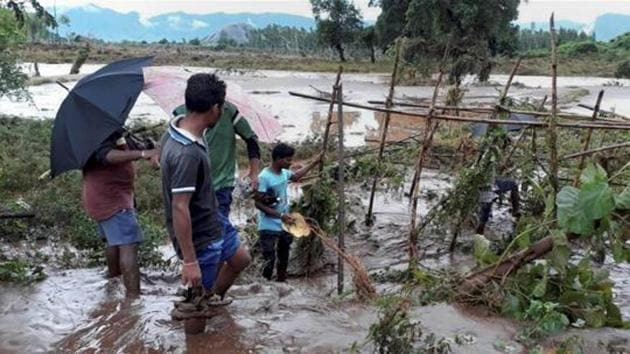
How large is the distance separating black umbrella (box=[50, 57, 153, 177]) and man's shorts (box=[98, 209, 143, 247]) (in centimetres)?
47

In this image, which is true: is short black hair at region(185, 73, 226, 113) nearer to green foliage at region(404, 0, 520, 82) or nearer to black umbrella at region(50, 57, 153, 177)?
black umbrella at region(50, 57, 153, 177)

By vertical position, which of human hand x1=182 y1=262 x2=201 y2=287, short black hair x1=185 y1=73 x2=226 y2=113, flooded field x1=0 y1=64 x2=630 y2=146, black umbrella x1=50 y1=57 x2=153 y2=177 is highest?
short black hair x1=185 y1=73 x2=226 y2=113

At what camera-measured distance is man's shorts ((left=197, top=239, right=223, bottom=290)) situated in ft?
12.9

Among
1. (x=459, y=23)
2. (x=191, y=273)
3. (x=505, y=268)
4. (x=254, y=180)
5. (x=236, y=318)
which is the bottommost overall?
(x=236, y=318)

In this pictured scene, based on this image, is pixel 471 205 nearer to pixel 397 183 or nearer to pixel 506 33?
pixel 397 183

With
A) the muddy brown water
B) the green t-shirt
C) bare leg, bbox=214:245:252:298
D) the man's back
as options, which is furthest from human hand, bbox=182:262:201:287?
the green t-shirt

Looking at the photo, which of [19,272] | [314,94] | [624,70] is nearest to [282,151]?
[19,272]

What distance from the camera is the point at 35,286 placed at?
5539mm

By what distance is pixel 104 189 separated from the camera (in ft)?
15.7

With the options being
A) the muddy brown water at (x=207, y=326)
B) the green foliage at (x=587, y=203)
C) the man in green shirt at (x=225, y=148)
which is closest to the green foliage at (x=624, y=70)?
the muddy brown water at (x=207, y=326)

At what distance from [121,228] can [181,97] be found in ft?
3.36

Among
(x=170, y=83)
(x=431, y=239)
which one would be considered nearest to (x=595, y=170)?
(x=170, y=83)

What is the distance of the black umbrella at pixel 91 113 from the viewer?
4570mm

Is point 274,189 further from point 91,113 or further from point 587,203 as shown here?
point 587,203
